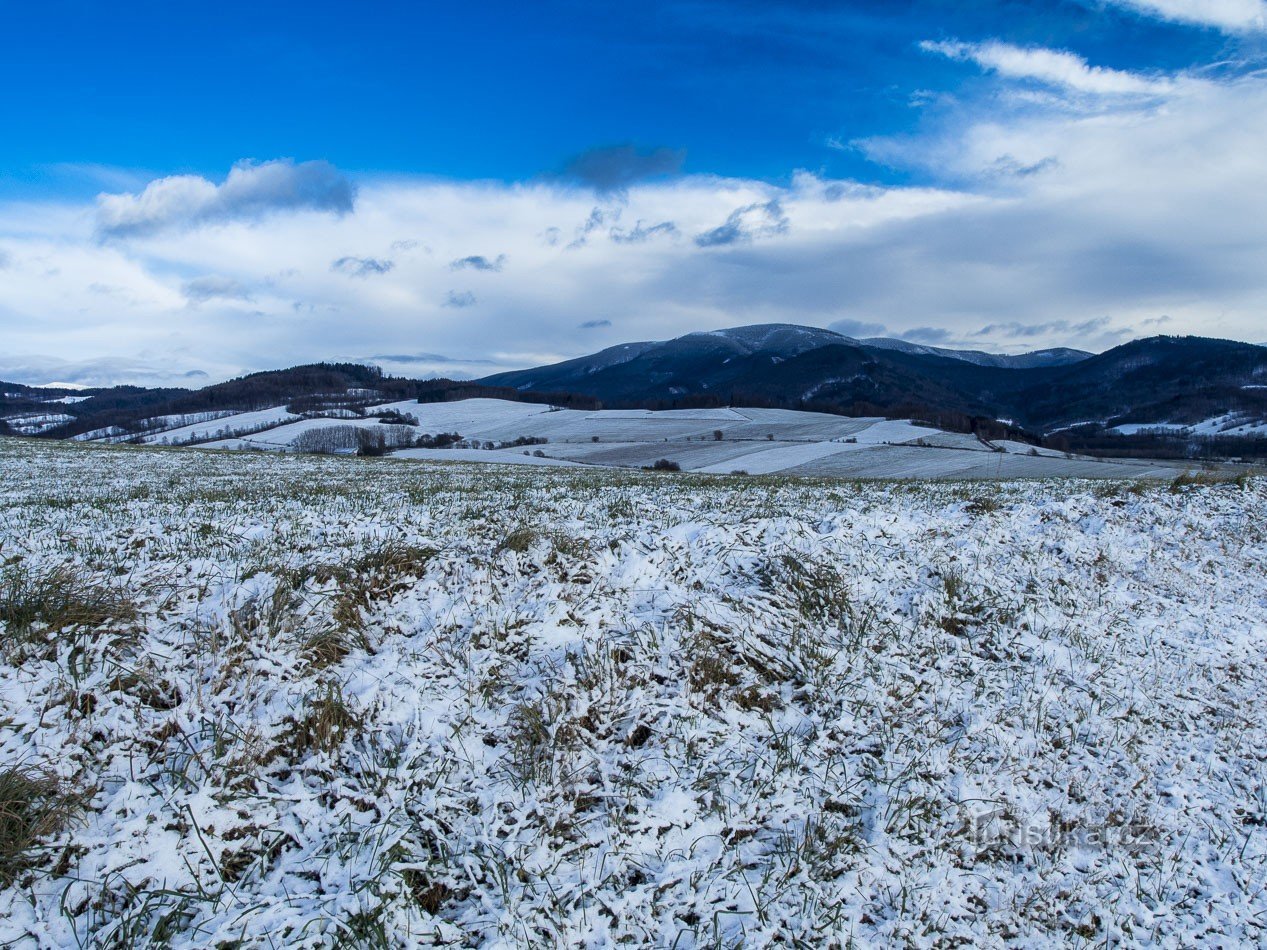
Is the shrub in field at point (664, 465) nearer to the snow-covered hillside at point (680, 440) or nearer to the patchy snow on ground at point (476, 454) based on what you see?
the snow-covered hillside at point (680, 440)

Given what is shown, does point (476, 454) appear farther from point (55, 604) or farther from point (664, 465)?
point (55, 604)

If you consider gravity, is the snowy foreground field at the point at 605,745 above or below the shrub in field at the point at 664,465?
above

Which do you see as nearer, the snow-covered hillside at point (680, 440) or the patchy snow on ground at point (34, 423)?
the snow-covered hillside at point (680, 440)

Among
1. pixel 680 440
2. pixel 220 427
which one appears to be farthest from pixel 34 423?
pixel 680 440

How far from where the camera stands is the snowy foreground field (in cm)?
413

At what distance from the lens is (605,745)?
555 cm

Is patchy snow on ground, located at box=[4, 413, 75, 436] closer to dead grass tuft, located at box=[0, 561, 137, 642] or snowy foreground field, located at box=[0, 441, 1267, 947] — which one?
dead grass tuft, located at box=[0, 561, 137, 642]

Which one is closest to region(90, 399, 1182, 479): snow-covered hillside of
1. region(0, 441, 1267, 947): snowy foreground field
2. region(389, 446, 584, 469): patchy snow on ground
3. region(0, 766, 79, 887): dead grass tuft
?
region(389, 446, 584, 469): patchy snow on ground

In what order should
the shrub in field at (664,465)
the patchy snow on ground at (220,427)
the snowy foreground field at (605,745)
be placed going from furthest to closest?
the patchy snow on ground at (220,427) < the shrub in field at (664,465) < the snowy foreground field at (605,745)

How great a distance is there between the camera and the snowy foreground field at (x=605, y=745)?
163 inches

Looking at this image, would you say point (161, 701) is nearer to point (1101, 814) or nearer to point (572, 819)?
point (572, 819)

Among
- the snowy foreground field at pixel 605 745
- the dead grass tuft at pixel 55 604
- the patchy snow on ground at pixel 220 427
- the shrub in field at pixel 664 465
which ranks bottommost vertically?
the shrub in field at pixel 664 465

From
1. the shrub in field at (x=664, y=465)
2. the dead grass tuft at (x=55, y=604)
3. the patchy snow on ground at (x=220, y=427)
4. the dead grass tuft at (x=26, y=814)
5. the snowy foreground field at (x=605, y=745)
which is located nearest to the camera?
the dead grass tuft at (x=26, y=814)

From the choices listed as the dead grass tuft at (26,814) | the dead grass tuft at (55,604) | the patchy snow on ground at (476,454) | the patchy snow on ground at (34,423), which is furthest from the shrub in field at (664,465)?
the patchy snow on ground at (34,423)
